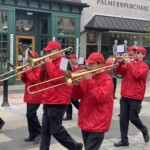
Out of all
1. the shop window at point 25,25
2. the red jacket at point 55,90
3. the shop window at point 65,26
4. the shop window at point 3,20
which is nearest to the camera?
the red jacket at point 55,90

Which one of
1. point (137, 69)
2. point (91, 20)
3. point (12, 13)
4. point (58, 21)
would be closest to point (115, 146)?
point (137, 69)

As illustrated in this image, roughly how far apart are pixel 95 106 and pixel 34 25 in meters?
13.1

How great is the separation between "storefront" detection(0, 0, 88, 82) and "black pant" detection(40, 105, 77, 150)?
996 cm

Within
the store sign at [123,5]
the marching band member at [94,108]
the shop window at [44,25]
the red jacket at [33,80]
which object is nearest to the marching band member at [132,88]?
the red jacket at [33,80]

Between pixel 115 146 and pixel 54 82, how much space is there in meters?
1.95

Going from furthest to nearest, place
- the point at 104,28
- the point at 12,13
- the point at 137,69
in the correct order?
the point at 104,28
the point at 12,13
the point at 137,69

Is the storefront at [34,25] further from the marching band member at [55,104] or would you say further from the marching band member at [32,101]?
the marching band member at [55,104]

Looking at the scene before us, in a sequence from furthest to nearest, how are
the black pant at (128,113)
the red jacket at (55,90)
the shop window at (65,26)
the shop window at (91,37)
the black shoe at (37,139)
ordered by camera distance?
the shop window at (91,37) → the shop window at (65,26) → the black shoe at (37,139) → the black pant at (128,113) → the red jacket at (55,90)

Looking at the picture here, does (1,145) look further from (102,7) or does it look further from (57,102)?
(102,7)

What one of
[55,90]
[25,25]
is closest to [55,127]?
[55,90]

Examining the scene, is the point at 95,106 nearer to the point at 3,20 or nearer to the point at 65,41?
the point at 3,20

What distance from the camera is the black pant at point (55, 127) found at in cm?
489

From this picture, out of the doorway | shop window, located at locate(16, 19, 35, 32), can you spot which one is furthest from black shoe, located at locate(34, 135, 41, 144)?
shop window, located at locate(16, 19, 35, 32)

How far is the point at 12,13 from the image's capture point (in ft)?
48.1
